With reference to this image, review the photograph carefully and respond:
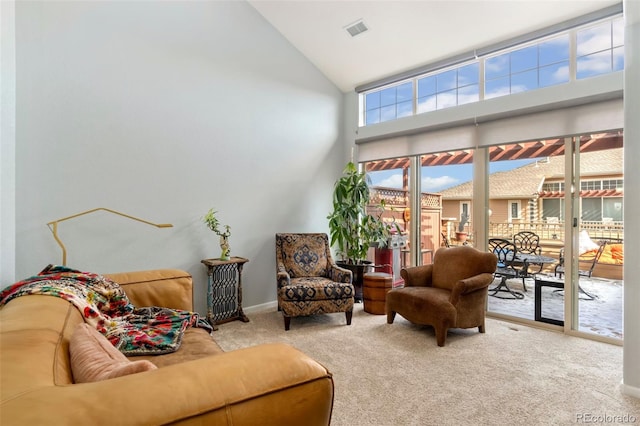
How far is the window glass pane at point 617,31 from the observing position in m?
3.05

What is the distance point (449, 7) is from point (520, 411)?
139 inches

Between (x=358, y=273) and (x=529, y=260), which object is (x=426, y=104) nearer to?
(x=529, y=260)

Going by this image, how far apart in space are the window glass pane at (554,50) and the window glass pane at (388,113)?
5.71 ft

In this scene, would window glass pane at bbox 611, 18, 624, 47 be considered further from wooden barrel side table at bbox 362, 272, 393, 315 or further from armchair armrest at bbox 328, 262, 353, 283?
armchair armrest at bbox 328, 262, 353, 283

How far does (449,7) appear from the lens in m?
3.34

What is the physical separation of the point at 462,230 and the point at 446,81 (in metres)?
1.87

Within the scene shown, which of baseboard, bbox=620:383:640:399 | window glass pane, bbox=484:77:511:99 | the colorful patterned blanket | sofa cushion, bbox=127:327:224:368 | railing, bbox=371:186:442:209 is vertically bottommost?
baseboard, bbox=620:383:640:399

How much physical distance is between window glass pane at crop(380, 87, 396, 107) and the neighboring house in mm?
1519

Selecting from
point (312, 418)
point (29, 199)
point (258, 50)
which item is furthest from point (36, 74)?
point (312, 418)

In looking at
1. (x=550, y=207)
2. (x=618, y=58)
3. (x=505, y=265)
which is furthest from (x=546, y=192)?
(x=618, y=58)

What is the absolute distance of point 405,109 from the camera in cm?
451

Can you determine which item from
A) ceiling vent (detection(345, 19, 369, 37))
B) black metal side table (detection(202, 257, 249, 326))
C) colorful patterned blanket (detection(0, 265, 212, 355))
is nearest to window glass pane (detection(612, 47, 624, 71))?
ceiling vent (detection(345, 19, 369, 37))

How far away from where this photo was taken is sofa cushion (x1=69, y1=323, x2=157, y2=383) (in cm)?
89
